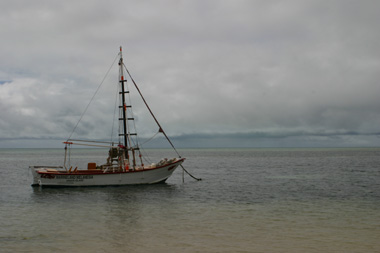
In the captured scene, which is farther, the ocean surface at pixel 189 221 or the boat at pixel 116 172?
the boat at pixel 116 172

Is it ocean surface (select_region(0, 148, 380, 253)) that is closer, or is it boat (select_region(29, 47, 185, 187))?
ocean surface (select_region(0, 148, 380, 253))

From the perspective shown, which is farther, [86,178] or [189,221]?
[86,178]

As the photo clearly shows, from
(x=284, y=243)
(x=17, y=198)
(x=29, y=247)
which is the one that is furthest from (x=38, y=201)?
(x=284, y=243)

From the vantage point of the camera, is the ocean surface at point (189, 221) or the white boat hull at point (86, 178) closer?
the ocean surface at point (189, 221)

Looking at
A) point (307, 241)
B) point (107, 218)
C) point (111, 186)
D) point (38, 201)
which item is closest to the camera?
point (307, 241)

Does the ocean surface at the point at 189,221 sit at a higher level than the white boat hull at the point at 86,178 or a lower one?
lower

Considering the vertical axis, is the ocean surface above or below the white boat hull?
below

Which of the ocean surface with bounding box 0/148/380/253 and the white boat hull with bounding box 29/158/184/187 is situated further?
the white boat hull with bounding box 29/158/184/187

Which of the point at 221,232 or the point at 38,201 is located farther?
the point at 38,201

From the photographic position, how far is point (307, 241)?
55.5 ft

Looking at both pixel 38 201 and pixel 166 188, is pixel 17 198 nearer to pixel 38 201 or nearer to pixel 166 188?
pixel 38 201

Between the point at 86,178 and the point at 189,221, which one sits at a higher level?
the point at 86,178

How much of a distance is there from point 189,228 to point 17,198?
68.9 ft

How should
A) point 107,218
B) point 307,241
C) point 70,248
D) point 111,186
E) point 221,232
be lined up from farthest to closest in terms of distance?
point 111,186 → point 107,218 → point 221,232 → point 307,241 → point 70,248
